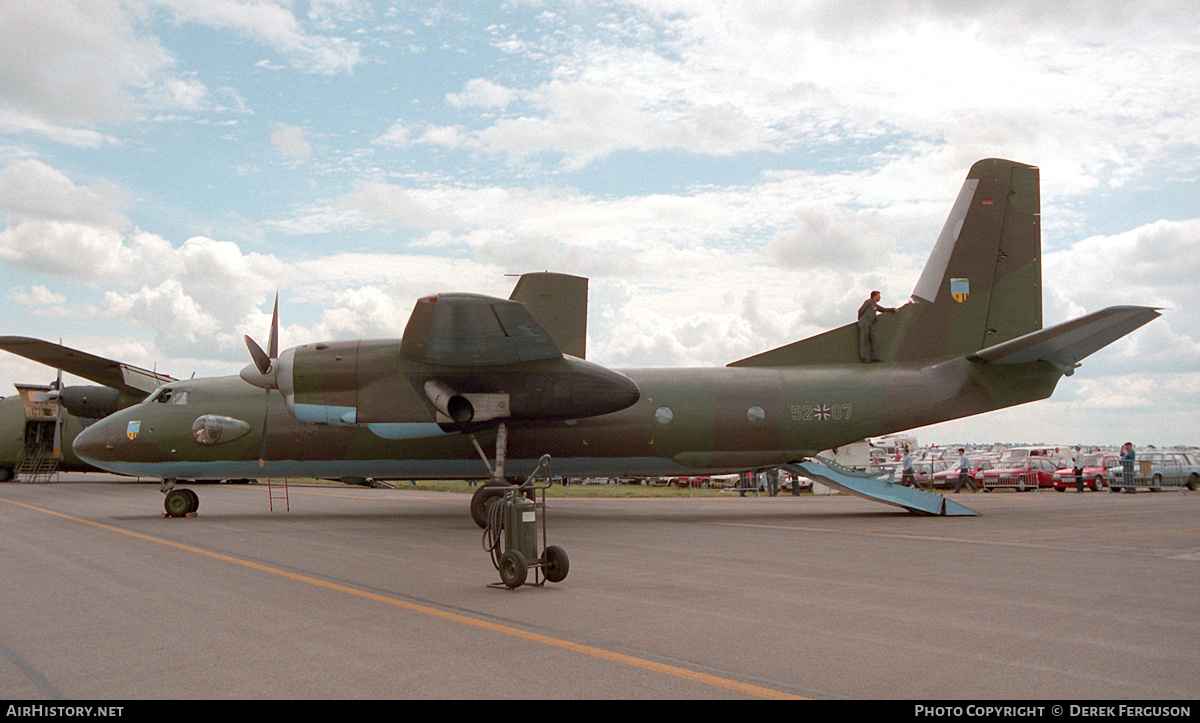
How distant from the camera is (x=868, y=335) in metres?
17.8

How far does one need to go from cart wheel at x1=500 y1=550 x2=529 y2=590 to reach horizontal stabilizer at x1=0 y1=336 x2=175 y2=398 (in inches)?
1203

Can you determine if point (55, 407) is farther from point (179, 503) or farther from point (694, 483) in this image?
point (694, 483)

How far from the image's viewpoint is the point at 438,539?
13.4 meters

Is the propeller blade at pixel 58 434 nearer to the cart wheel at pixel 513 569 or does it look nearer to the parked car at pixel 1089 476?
the cart wheel at pixel 513 569

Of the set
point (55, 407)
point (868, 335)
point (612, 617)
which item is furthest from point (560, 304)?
point (55, 407)

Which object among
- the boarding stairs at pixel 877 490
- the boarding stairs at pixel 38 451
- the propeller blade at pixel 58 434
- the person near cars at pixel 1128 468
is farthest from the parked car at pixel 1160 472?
the boarding stairs at pixel 38 451

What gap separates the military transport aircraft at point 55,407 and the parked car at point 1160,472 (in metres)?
39.1

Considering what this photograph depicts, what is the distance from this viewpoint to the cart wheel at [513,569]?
26.7 ft

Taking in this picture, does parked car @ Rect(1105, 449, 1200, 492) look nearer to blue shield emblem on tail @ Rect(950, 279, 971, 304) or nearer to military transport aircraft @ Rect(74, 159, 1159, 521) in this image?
military transport aircraft @ Rect(74, 159, 1159, 521)

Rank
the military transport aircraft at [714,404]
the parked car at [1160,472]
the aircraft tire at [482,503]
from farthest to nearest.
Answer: the parked car at [1160,472], the military transport aircraft at [714,404], the aircraft tire at [482,503]

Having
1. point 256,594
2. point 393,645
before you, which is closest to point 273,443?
point 256,594

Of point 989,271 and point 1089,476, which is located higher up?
point 989,271

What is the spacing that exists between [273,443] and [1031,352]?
51.6 feet

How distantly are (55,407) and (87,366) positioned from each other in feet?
7.28
